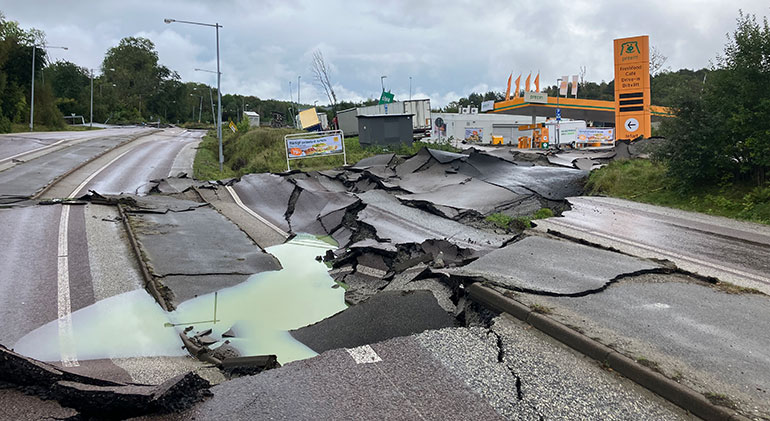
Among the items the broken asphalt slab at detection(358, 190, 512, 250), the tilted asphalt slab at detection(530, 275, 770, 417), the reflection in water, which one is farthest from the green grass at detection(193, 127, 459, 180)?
the tilted asphalt slab at detection(530, 275, 770, 417)

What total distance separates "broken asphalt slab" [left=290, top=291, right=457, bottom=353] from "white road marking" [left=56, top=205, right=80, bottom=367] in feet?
8.99

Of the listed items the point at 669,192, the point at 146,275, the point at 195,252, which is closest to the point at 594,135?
the point at 669,192

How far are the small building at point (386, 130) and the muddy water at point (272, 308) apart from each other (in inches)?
762

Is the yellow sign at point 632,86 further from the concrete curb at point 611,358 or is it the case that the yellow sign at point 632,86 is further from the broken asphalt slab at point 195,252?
the concrete curb at point 611,358

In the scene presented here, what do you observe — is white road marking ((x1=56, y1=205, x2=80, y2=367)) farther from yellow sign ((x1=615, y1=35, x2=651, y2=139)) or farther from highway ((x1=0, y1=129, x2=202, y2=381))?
yellow sign ((x1=615, y1=35, x2=651, y2=139))

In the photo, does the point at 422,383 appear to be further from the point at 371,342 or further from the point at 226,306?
the point at 226,306

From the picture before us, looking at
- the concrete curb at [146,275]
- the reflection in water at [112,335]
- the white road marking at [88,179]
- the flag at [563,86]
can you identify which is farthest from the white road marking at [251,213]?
the flag at [563,86]

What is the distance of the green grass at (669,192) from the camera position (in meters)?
12.9

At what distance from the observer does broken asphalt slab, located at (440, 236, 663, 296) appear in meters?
7.03

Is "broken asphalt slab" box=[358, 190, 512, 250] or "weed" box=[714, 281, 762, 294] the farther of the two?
"broken asphalt slab" box=[358, 190, 512, 250]

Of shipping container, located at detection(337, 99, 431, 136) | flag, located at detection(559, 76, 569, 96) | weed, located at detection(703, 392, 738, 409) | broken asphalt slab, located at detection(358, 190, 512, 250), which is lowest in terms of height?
weed, located at detection(703, 392, 738, 409)

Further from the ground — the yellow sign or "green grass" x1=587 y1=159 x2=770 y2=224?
the yellow sign

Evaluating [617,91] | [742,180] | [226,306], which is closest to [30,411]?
[226,306]

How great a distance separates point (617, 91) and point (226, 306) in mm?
30348
